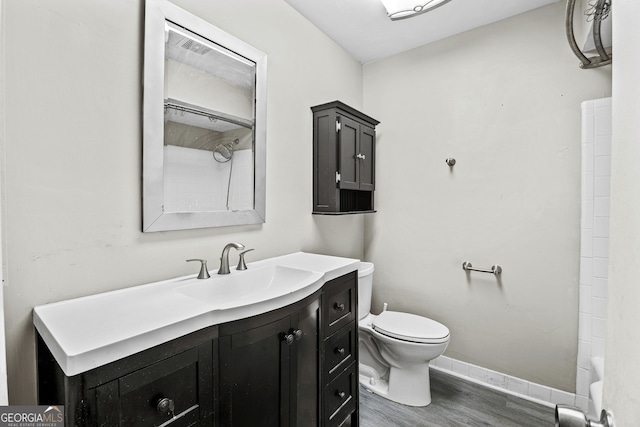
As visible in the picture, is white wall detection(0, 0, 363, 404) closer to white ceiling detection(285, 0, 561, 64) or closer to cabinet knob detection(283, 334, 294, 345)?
cabinet knob detection(283, 334, 294, 345)

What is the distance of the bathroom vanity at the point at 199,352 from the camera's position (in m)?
0.74

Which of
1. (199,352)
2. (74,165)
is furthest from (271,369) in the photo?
(74,165)

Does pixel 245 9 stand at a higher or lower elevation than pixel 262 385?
higher

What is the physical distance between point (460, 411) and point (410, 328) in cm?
56

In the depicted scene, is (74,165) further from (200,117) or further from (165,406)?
(165,406)

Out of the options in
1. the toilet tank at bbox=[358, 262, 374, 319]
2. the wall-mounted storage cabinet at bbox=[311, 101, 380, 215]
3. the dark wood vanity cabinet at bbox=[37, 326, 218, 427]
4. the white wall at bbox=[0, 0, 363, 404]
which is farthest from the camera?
the toilet tank at bbox=[358, 262, 374, 319]

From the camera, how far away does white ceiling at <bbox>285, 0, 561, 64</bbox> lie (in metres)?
1.91

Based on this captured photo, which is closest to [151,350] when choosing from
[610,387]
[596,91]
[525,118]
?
[610,387]

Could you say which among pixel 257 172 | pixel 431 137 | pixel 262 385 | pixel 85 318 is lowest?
pixel 262 385

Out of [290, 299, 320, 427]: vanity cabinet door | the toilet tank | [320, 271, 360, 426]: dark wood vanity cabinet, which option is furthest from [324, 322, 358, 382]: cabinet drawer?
the toilet tank

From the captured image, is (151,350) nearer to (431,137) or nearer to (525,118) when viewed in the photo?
(431,137)

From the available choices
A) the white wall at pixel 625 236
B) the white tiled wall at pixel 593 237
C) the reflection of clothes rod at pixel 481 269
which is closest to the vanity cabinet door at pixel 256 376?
the white wall at pixel 625 236

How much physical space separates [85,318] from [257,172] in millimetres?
1009

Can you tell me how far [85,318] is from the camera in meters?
0.91
